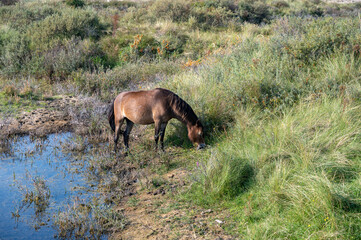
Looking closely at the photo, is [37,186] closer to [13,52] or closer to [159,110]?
[159,110]

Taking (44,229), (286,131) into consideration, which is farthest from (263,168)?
(44,229)

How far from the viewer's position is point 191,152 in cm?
756

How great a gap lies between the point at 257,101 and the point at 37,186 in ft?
16.3

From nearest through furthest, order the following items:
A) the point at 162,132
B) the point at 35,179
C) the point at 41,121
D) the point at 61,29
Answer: the point at 35,179, the point at 162,132, the point at 41,121, the point at 61,29

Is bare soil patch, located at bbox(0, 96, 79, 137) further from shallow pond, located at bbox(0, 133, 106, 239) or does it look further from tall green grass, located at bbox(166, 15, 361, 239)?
tall green grass, located at bbox(166, 15, 361, 239)

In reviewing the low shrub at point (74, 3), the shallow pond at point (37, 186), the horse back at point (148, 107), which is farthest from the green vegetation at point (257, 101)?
the low shrub at point (74, 3)

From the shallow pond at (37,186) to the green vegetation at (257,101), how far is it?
39.1 inches

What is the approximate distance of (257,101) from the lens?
7.81 meters

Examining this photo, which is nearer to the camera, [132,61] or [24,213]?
[24,213]

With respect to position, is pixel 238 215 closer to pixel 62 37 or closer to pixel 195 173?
pixel 195 173

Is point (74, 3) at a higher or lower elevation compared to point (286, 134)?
lower

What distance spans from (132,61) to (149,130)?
21.9ft

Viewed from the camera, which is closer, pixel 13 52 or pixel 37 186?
pixel 37 186

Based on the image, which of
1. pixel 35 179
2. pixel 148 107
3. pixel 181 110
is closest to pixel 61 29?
pixel 148 107
